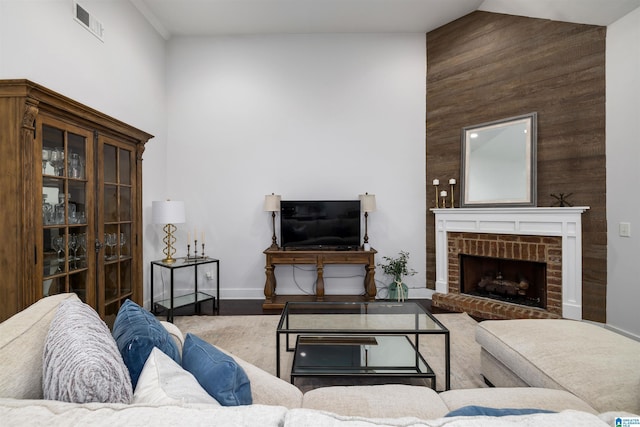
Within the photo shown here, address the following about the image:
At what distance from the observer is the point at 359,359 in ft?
6.62

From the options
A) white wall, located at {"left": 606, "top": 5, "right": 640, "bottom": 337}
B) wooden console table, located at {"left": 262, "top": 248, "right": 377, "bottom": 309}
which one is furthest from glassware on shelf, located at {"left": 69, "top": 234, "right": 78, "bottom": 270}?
white wall, located at {"left": 606, "top": 5, "right": 640, "bottom": 337}

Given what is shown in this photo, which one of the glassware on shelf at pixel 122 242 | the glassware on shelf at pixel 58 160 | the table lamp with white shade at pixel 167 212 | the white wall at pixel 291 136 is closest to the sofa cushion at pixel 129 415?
the glassware on shelf at pixel 58 160

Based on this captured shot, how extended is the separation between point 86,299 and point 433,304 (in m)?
3.57

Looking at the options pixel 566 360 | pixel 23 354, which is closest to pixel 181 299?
pixel 23 354

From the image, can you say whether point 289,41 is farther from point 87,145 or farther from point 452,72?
point 87,145

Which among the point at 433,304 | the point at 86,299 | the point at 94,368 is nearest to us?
the point at 94,368

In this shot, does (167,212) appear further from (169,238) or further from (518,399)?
(518,399)

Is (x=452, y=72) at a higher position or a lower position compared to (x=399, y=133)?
higher

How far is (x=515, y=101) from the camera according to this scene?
360cm

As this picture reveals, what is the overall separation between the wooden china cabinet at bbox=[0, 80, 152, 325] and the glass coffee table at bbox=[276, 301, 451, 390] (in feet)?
4.94

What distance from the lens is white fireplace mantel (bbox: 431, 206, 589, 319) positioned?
314 cm

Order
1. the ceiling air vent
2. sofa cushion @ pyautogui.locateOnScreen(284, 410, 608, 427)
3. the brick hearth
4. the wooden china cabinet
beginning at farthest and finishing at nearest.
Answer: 1. the brick hearth
2. the ceiling air vent
3. the wooden china cabinet
4. sofa cushion @ pyautogui.locateOnScreen(284, 410, 608, 427)

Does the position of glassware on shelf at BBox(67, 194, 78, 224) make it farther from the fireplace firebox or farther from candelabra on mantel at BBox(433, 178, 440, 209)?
the fireplace firebox

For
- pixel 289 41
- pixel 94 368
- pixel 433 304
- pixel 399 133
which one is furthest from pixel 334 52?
pixel 94 368
